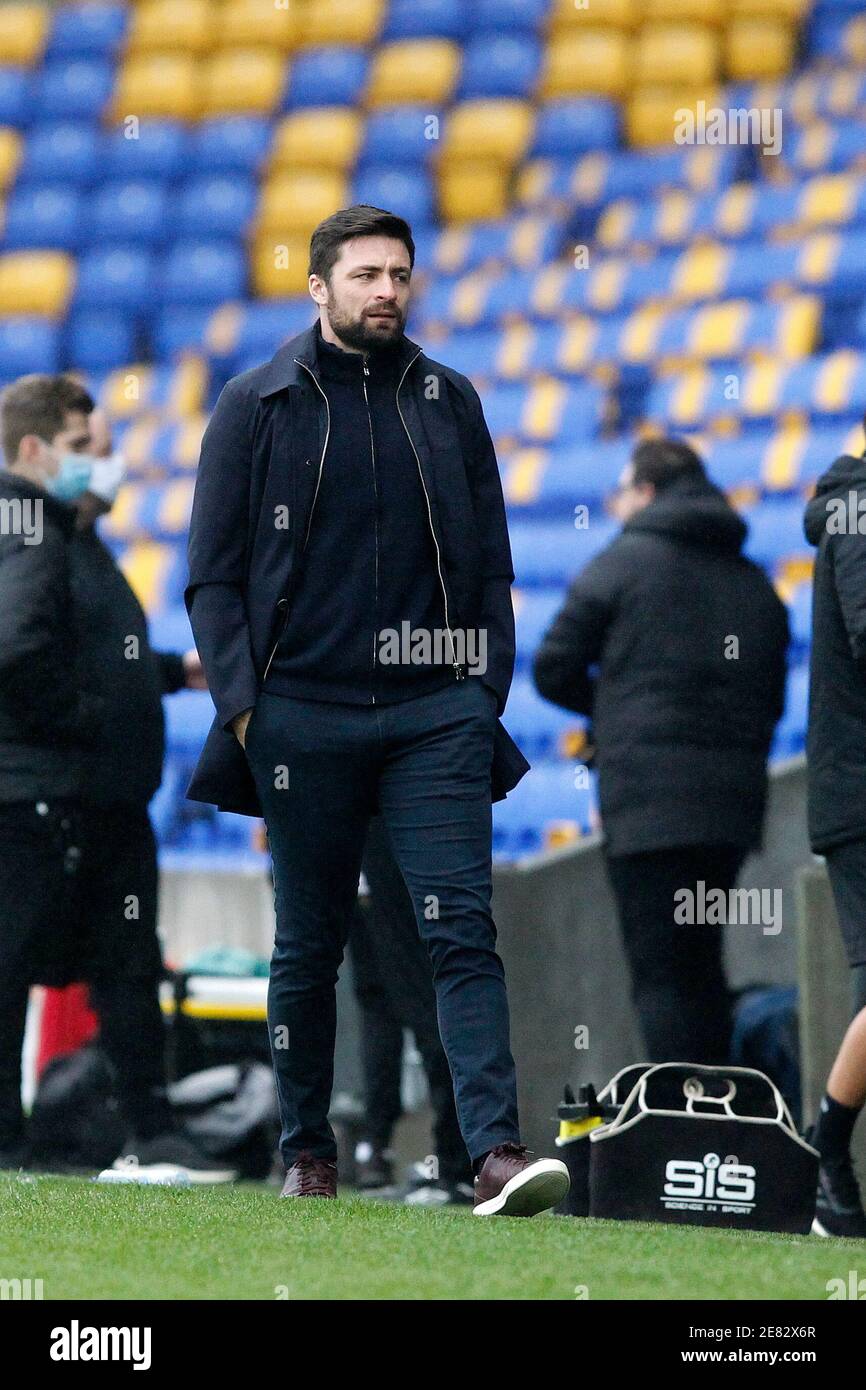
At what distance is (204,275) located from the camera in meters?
13.2

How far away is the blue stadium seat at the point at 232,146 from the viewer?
13.8m

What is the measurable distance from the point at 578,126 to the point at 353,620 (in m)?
9.77

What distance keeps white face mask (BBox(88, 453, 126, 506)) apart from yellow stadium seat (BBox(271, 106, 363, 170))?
29.7ft

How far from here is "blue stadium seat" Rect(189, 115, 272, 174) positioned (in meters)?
13.8

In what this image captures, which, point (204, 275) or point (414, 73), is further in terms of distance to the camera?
point (414, 73)

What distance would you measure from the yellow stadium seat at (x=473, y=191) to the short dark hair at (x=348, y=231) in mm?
9571

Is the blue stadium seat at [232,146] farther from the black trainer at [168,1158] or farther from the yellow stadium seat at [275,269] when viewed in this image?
the black trainer at [168,1158]

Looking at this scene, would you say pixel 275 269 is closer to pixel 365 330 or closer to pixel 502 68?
pixel 502 68

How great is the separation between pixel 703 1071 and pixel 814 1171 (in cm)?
23

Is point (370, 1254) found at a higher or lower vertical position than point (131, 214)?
lower

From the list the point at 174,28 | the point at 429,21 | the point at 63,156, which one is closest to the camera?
the point at 429,21

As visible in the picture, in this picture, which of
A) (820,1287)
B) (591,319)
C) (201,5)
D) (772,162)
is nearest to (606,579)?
(820,1287)

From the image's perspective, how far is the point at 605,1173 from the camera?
3.75m

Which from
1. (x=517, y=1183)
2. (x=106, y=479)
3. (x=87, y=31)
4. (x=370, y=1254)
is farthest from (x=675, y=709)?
(x=87, y=31)
